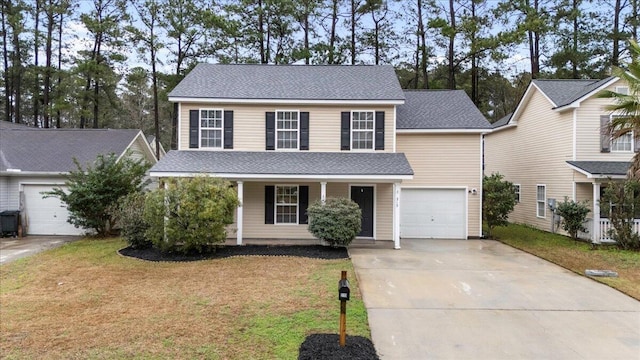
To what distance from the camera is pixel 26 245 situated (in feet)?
42.1

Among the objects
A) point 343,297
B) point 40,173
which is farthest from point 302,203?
point 40,173

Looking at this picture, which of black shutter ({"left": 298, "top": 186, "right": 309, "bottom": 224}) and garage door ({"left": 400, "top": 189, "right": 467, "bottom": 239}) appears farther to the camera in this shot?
garage door ({"left": 400, "top": 189, "right": 467, "bottom": 239})

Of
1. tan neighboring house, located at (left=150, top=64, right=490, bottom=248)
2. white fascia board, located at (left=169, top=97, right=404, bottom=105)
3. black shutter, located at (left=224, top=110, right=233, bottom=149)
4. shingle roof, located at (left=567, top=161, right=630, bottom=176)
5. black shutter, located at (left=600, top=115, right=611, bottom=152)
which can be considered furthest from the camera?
black shutter, located at (left=600, top=115, right=611, bottom=152)

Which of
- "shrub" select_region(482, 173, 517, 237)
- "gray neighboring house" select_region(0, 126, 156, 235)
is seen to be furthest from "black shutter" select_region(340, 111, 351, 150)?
"gray neighboring house" select_region(0, 126, 156, 235)

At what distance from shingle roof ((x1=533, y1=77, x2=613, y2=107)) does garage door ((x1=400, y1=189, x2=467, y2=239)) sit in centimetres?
569

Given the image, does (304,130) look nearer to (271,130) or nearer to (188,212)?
(271,130)

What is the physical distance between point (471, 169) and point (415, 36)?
14.8 meters

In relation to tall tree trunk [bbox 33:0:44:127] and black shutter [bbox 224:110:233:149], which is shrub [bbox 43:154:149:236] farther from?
tall tree trunk [bbox 33:0:44:127]

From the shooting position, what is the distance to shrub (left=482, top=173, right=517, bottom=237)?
45.8 feet

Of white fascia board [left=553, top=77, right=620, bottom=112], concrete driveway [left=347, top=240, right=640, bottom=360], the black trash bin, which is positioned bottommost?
concrete driveway [left=347, top=240, right=640, bottom=360]

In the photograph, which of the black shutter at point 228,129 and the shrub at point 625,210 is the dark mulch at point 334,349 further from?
the shrub at point 625,210

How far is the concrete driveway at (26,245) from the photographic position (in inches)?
443

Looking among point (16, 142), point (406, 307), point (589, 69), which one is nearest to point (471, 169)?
point (406, 307)

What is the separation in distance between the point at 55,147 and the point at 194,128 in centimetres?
749
